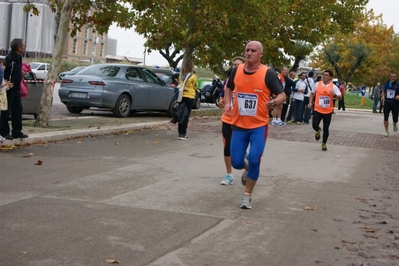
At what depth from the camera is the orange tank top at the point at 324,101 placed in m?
16.4

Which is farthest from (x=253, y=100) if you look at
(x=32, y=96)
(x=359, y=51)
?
(x=359, y=51)

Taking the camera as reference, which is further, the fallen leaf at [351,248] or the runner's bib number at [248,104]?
the runner's bib number at [248,104]

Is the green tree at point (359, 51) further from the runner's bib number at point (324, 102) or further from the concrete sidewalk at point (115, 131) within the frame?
the runner's bib number at point (324, 102)

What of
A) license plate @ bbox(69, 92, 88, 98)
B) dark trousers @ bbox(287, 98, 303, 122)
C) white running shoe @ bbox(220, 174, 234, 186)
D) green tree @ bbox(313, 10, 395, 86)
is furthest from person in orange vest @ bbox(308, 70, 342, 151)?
green tree @ bbox(313, 10, 395, 86)

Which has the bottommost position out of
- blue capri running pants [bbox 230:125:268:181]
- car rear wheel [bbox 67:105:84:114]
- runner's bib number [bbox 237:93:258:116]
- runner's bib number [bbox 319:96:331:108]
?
car rear wheel [bbox 67:105:84:114]

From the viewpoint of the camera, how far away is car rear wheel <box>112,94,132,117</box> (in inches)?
859

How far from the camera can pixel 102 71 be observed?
22375 mm

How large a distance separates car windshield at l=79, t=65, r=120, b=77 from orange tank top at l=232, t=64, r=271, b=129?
14.1 m

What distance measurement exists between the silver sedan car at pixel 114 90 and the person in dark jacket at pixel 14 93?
7862 millimetres

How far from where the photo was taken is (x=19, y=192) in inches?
335

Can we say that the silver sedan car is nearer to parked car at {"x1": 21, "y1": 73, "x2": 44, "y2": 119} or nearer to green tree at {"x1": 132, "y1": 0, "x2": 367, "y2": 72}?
green tree at {"x1": 132, "y1": 0, "x2": 367, "y2": 72}

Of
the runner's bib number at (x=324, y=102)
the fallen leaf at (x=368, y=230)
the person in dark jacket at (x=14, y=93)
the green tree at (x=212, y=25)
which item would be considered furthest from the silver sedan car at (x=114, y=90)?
the fallen leaf at (x=368, y=230)

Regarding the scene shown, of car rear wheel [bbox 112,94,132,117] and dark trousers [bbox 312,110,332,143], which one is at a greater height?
dark trousers [bbox 312,110,332,143]

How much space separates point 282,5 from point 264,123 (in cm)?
1982
